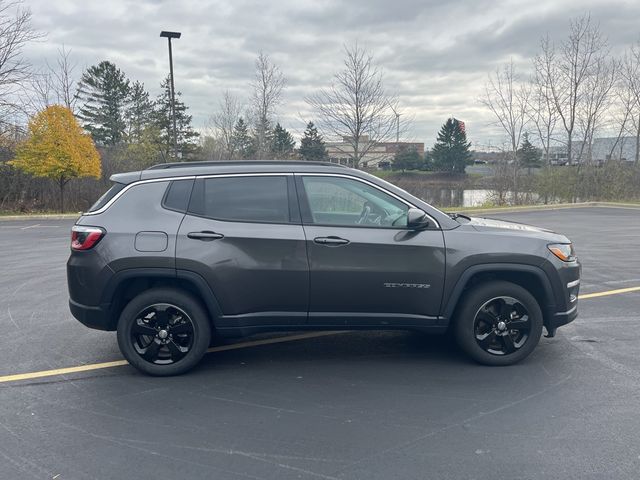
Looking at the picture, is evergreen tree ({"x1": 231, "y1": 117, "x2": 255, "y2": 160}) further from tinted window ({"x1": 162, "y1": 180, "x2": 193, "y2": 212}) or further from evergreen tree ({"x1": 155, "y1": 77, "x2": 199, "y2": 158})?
tinted window ({"x1": 162, "y1": 180, "x2": 193, "y2": 212})

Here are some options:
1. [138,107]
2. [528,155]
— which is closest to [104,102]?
[138,107]

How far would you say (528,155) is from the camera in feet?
105

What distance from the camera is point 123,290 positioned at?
4.47 meters

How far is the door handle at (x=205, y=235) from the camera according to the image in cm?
433

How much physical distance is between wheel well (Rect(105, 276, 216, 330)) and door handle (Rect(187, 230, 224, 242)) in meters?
0.39

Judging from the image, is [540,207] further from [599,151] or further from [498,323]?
[498,323]

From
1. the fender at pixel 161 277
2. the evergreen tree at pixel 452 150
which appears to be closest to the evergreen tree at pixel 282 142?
the evergreen tree at pixel 452 150

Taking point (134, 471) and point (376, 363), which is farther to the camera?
point (376, 363)

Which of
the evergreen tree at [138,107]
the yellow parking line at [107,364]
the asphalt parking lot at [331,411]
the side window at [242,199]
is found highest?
the evergreen tree at [138,107]

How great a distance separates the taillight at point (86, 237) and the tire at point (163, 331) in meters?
0.60

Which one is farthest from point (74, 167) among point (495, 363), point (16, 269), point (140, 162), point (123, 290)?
point (495, 363)

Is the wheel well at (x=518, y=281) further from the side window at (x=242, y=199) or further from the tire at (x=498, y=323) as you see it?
the side window at (x=242, y=199)

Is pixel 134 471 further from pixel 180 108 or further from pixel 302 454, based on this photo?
pixel 180 108

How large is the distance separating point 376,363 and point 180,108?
41622mm
